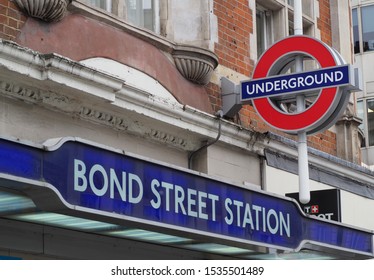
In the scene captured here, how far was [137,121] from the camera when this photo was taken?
Result: 13438 mm

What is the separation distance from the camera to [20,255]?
38.7 feet

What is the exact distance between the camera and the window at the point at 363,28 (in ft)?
108

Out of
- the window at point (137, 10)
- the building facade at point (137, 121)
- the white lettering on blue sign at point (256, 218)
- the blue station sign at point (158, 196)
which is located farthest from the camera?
the window at point (137, 10)

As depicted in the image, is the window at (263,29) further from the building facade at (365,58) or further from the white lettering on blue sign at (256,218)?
the building facade at (365,58)

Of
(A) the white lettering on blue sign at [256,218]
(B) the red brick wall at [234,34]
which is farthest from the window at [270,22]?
(A) the white lettering on blue sign at [256,218]

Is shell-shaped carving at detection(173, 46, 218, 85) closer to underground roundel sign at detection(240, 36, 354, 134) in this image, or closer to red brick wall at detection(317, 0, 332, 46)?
underground roundel sign at detection(240, 36, 354, 134)


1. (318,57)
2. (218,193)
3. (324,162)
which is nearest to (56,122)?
(218,193)

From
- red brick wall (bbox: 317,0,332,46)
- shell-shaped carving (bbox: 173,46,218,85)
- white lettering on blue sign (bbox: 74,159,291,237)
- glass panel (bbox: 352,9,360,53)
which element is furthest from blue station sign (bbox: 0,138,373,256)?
glass panel (bbox: 352,9,360,53)

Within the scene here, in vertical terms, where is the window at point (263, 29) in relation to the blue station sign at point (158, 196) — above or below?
above

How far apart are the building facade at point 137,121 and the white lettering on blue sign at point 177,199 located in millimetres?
21

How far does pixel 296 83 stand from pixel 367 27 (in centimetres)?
1908

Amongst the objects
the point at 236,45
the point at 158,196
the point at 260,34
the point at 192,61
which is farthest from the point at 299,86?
the point at 158,196

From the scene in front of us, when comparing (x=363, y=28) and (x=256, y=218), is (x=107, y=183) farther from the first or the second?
(x=363, y=28)

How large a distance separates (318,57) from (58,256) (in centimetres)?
528
